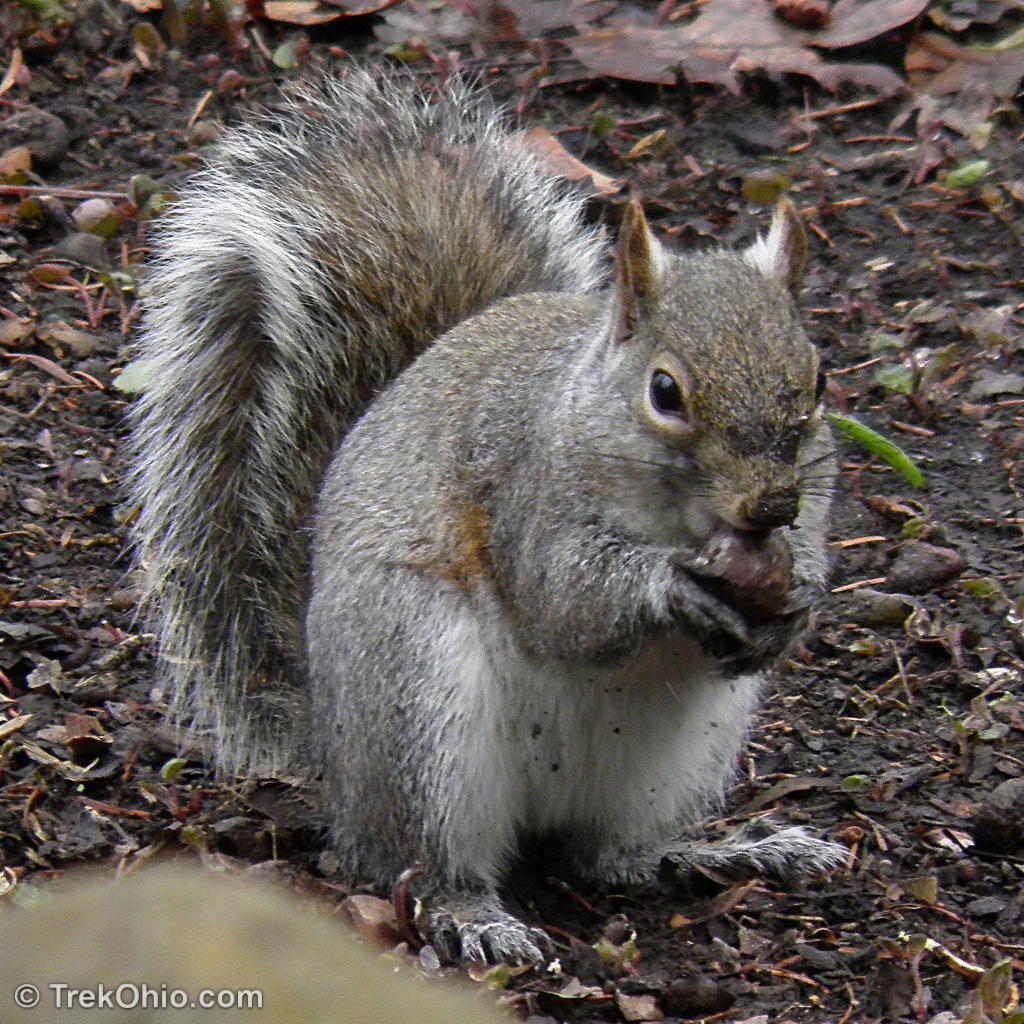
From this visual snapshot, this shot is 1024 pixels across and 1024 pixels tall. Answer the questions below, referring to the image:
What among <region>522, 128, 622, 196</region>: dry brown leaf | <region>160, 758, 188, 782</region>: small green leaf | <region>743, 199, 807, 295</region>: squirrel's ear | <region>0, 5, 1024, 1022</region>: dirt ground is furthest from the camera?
<region>522, 128, 622, 196</region>: dry brown leaf

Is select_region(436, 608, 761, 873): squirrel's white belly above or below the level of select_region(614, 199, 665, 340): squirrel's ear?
below

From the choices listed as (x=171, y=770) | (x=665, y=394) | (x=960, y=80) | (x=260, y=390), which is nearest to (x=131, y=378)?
(x=260, y=390)

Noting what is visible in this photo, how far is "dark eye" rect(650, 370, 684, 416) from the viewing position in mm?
2436

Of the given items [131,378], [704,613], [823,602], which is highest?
[704,613]

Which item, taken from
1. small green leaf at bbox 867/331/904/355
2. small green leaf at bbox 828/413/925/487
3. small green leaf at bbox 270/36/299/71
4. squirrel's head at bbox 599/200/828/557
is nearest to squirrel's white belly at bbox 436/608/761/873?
squirrel's head at bbox 599/200/828/557

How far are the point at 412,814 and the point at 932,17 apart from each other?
3.33m

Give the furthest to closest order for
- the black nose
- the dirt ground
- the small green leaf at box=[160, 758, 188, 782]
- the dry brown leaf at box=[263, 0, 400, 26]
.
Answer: the dry brown leaf at box=[263, 0, 400, 26]
the small green leaf at box=[160, 758, 188, 782]
the dirt ground
the black nose

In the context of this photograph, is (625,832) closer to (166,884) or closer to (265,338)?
(265,338)

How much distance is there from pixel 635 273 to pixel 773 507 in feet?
1.70

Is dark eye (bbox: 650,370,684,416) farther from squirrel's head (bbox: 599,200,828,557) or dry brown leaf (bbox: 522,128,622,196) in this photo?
dry brown leaf (bbox: 522,128,622,196)

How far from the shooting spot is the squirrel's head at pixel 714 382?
2.31 metres

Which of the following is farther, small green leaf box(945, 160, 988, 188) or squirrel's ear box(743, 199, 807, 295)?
small green leaf box(945, 160, 988, 188)

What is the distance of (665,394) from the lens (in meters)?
2.46

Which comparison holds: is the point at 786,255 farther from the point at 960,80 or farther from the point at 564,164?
the point at 960,80
